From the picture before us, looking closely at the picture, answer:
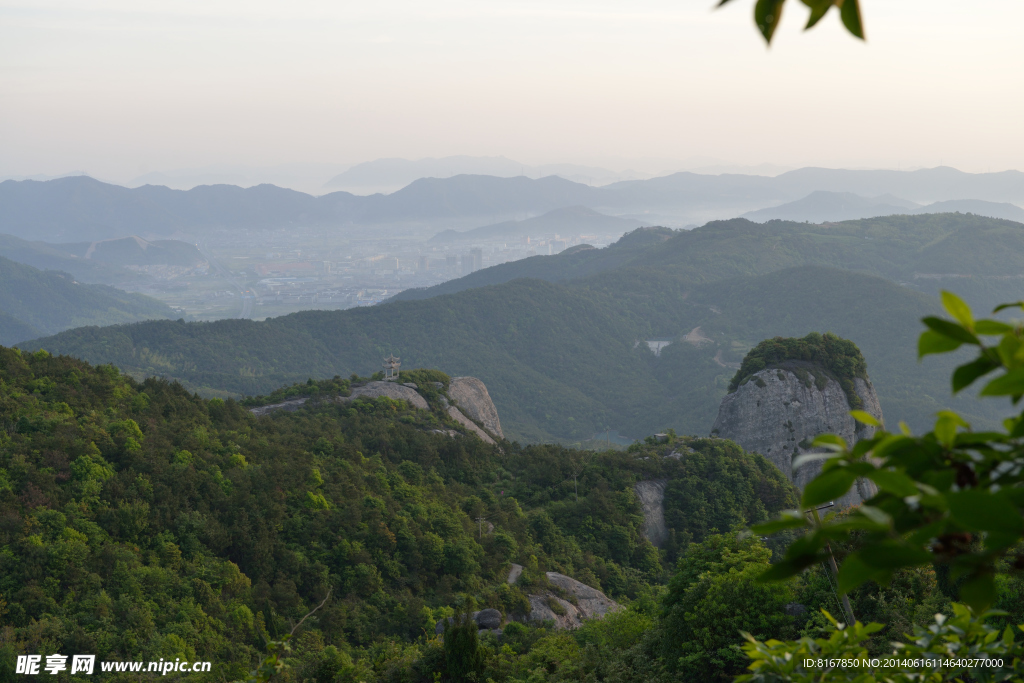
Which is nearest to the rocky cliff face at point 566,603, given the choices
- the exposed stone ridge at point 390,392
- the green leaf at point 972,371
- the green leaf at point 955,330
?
the green leaf at point 972,371

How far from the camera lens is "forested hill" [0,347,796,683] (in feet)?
47.6

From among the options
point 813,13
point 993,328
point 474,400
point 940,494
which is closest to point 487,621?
point 993,328

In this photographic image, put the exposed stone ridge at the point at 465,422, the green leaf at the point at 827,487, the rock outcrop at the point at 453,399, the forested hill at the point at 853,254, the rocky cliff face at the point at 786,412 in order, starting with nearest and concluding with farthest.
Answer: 1. the green leaf at the point at 827,487
2. the rock outcrop at the point at 453,399
3. the exposed stone ridge at the point at 465,422
4. the rocky cliff face at the point at 786,412
5. the forested hill at the point at 853,254

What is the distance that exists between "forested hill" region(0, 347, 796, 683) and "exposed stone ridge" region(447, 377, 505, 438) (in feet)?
44.8

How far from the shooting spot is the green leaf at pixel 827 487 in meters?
1.25

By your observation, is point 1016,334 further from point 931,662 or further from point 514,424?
point 514,424

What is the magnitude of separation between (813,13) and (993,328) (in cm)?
82

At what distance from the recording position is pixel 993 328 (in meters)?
1.49

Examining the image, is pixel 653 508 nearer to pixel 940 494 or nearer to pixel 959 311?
pixel 959 311

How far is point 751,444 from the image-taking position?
43.3 metres

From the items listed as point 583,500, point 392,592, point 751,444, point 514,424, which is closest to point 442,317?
point 514,424

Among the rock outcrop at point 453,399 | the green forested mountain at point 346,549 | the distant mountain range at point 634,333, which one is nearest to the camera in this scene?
the green forested mountain at point 346,549

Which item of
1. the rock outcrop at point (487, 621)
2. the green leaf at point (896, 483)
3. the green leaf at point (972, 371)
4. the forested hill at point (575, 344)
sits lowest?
the forested hill at point (575, 344)

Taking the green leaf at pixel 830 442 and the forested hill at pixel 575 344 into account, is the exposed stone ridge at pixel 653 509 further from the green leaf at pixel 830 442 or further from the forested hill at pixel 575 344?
the forested hill at pixel 575 344
